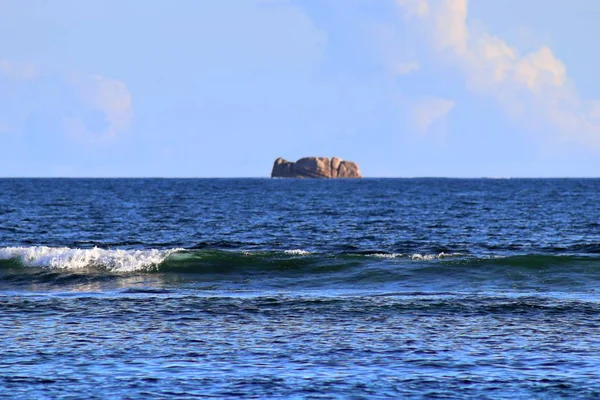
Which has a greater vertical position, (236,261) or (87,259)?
(87,259)

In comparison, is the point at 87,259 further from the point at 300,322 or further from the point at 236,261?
the point at 300,322

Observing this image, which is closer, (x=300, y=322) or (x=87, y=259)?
(x=300, y=322)

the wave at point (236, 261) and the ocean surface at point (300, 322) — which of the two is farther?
the wave at point (236, 261)

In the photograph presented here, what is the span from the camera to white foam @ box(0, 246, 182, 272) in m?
34.1

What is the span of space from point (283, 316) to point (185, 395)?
8.04 m

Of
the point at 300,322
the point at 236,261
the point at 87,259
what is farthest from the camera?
the point at 236,261

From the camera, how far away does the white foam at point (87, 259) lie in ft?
112

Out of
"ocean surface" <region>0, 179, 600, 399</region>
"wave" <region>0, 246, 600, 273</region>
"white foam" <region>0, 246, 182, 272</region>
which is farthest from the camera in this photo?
"white foam" <region>0, 246, 182, 272</region>

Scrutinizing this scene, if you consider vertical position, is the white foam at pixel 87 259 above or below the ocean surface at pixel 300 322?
above

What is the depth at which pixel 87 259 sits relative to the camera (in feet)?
113

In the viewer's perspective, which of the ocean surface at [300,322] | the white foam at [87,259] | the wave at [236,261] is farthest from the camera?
the white foam at [87,259]

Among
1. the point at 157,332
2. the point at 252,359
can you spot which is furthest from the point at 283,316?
the point at 252,359

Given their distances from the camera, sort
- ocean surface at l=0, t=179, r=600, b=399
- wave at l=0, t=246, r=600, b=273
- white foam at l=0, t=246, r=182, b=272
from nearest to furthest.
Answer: ocean surface at l=0, t=179, r=600, b=399 < wave at l=0, t=246, r=600, b=273 < white foam at l=0, t=246, r=182, b=272

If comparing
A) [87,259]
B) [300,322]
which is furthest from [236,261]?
[300,322]
